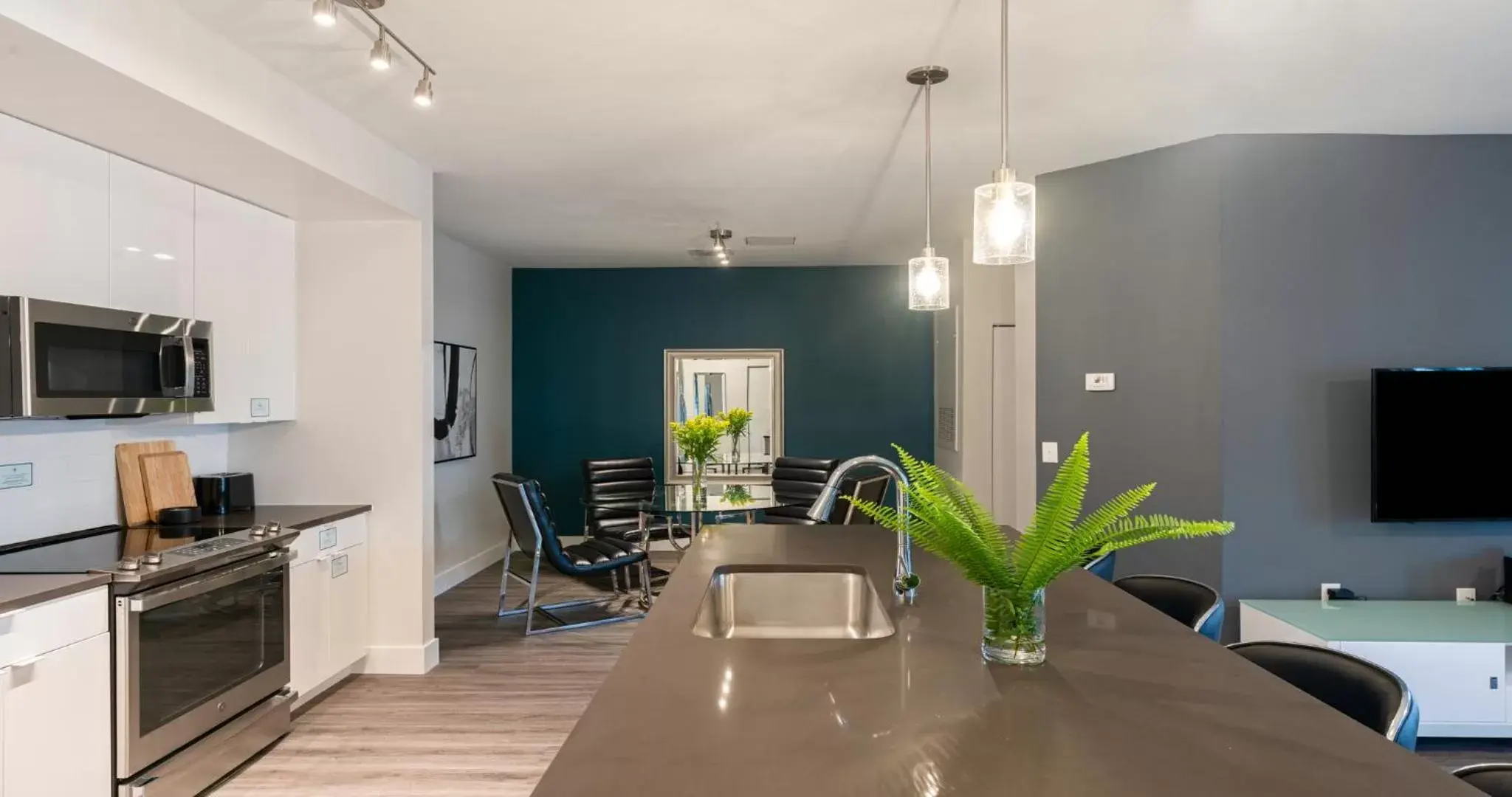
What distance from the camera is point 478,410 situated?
20.9 feet

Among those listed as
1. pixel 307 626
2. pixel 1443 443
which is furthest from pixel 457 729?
pixel 1443 443

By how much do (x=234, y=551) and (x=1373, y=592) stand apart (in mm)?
4626

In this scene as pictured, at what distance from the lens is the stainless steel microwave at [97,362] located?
242 cm

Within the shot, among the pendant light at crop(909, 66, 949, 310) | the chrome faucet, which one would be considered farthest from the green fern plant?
the pendant light at crop(909, 66, 949, 310)

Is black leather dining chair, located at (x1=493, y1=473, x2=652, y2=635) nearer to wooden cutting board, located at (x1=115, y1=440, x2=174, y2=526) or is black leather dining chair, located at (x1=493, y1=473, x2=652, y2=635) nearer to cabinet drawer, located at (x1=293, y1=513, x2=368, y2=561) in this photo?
cabinet drawer, located at (x1=293, y1=513, x2=368, y2=561)

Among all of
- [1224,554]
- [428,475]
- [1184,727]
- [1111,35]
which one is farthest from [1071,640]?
[428,475]

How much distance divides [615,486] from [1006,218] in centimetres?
485

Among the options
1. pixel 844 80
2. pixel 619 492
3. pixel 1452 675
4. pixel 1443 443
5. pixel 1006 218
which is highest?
pixel 844 80

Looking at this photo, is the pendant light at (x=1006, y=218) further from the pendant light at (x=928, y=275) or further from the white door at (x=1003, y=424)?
the white door at (x=1003, y=424)

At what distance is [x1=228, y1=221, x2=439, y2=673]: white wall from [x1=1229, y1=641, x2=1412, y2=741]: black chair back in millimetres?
3566

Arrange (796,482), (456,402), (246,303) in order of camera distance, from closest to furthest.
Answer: (246,303) < (456,402) < (796,482)

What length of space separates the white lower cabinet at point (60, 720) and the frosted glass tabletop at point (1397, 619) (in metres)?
4.09

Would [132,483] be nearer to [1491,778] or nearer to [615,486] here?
[615,486]

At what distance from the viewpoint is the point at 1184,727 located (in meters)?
1.17
